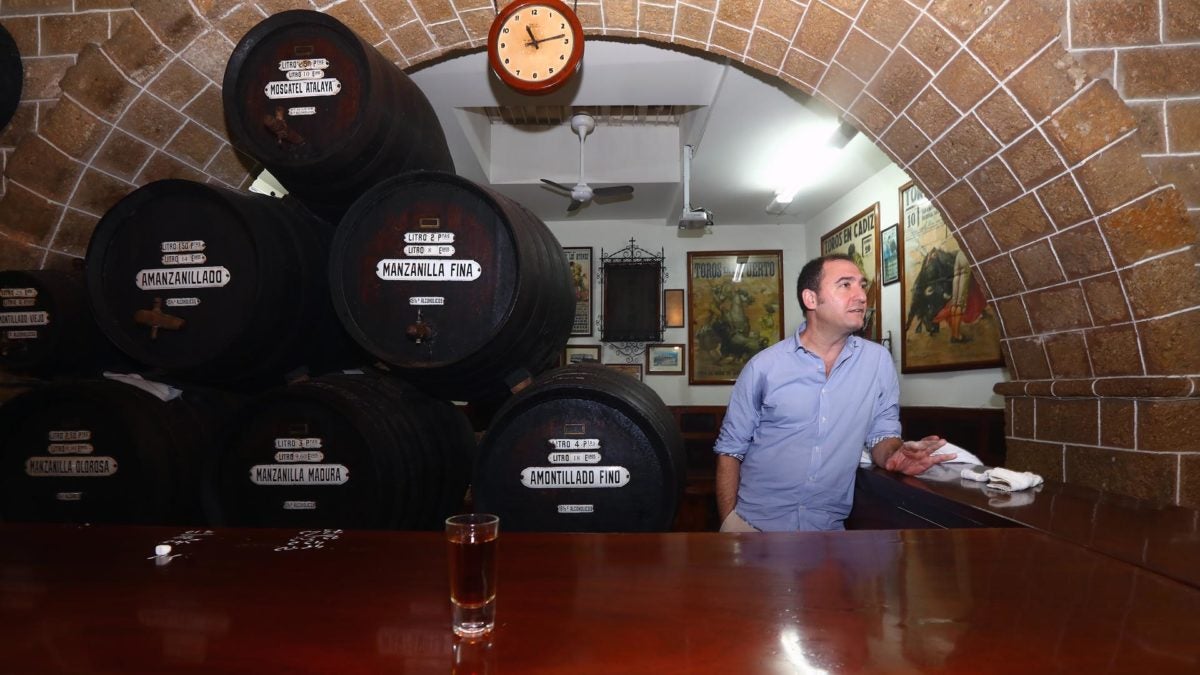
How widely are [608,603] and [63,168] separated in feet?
10.0

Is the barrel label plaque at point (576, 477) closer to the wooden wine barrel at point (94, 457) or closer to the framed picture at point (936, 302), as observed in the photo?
the wooden wine barrel at point (94, 457)

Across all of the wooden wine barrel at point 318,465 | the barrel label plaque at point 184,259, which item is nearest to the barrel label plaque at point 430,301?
the wooden wine barrel at point 318,465

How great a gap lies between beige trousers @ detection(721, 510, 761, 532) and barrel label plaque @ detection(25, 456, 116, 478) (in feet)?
7.25

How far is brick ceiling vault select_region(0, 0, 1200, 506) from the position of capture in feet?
7.45

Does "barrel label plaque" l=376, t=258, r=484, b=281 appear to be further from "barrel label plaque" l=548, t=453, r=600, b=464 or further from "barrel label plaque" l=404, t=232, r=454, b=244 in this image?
"barrel label plaque" l=548, t=453, r=600, b=464

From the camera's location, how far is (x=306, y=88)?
2.24 meters

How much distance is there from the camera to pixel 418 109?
2.53 m

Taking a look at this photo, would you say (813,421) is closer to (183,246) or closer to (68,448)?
(183,246)

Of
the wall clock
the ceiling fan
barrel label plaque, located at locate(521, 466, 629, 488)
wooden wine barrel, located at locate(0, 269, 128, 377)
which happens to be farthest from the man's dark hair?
the ceiling fan

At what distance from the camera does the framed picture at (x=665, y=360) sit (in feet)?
28.5

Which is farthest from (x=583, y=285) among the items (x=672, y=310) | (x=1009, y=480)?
(x=1009, y=480)

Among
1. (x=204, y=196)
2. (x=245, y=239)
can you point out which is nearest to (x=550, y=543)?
(x=245, y=239)

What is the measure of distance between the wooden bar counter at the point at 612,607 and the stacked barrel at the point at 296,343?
0.72 meters

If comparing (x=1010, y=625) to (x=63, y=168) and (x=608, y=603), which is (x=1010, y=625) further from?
(x=63, y=168)
